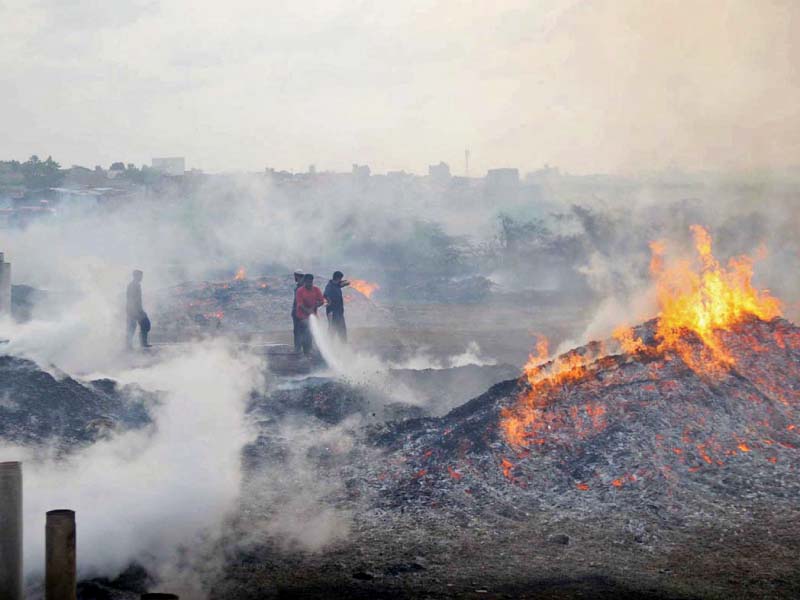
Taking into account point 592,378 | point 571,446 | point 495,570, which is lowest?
point 495,570

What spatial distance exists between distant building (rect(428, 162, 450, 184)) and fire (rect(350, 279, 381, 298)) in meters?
19.3

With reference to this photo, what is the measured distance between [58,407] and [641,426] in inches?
299

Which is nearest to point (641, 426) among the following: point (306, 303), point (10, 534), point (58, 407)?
point (10, 534)

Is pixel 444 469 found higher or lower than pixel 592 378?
lower

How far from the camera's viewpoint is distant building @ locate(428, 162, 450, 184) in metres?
52.5

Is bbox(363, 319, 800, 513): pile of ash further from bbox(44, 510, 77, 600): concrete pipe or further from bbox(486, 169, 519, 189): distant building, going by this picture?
bbox(486, 169, 519, 189): distant building

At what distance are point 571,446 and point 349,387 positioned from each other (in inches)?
193

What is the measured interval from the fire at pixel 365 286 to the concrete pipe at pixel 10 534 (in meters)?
24.7

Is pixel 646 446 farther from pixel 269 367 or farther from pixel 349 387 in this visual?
pixel 269 367

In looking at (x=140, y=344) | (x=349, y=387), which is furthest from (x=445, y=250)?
(x=349, y=387)

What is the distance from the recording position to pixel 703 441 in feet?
32.0

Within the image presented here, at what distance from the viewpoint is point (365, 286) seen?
105 feet

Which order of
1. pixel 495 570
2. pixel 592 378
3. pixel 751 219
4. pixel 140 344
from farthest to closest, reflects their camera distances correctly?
pixel 751 219, pixel 140 344, pixel 592 378, pixel 495 570

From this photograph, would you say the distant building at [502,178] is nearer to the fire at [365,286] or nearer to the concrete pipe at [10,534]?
the fire at [365,286]
